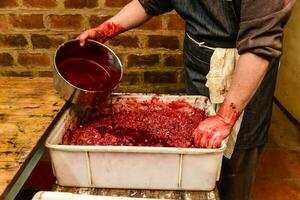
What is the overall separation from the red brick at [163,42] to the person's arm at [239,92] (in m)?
1.03

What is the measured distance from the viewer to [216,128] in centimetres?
116

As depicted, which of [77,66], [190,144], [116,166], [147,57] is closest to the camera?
[116,166]

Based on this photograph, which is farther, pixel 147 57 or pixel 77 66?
pixel 147 57

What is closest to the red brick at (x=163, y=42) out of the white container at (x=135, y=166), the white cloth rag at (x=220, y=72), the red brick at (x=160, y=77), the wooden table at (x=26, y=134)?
the red brick at (x=160, y=77)

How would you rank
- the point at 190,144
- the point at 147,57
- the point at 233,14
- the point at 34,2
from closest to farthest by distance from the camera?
the point at 190,144
the point at 233,14
the point at 34,2
the point at 147,57

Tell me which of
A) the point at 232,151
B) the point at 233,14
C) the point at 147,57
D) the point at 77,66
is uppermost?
the point at 233,14

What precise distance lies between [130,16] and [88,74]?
1.31 ft

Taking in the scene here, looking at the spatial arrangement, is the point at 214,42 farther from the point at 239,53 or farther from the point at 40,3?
the point at 40,3

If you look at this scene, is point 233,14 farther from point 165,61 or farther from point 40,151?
point 165,61

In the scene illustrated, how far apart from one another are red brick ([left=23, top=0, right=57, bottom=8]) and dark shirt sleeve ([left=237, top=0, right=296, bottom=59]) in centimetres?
131

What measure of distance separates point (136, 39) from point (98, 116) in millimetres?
904

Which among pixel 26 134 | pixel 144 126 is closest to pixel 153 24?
pixel 144 126

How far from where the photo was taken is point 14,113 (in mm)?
1294

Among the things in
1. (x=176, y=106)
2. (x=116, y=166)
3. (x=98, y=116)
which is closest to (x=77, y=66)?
(x=98, y=116)
